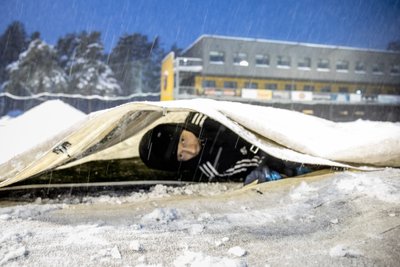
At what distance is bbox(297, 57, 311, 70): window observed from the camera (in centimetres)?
2720

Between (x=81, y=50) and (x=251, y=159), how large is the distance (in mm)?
38191

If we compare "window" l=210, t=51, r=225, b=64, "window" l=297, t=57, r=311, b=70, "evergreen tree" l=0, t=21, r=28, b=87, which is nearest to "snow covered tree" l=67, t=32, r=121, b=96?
"evergreen tree" l=0, t=21, r=28, b=87

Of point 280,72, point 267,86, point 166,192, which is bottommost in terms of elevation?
point 267,86

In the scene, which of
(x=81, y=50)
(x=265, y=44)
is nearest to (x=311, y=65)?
(x=265, y=44)

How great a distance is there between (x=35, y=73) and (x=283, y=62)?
21.8 m

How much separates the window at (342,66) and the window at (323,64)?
953mm

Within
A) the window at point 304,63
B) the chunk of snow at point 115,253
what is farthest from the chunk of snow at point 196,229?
the window at point 304,63

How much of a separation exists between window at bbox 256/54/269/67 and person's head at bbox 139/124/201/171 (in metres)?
24.4

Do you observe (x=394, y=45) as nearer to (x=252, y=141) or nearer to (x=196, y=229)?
(x=252, y=141)

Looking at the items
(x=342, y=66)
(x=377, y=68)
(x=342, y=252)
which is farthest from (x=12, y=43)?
(x=342, y=252)

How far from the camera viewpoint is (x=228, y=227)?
4.39 feet

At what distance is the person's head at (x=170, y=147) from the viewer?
8.50 feet

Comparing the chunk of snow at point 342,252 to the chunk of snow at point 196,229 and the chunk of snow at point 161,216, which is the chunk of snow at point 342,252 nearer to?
the chunk of snow at point 196,229

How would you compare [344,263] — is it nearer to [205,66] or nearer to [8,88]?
[205,66]
